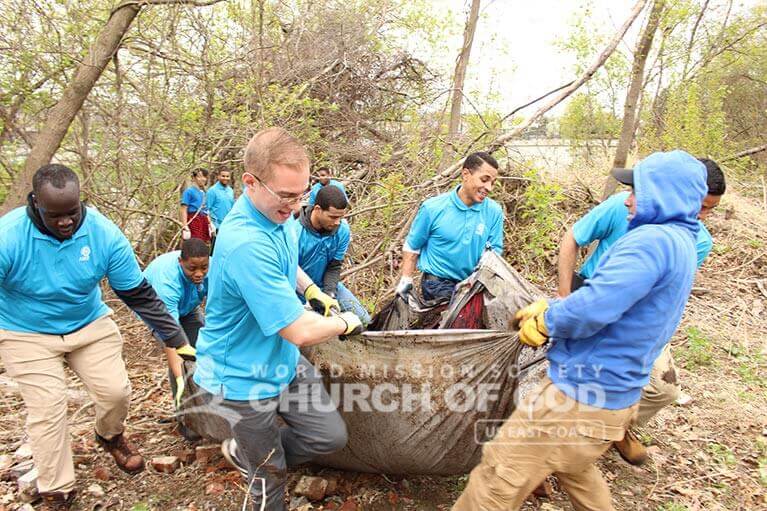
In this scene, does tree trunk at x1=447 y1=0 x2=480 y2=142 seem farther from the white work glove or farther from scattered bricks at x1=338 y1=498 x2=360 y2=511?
scattered bricks at x1=338 y1=498 x2=360 y2=511

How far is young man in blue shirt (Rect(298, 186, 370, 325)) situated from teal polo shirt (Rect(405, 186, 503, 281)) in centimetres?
55

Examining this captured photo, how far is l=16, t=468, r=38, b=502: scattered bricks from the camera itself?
93.4 inches

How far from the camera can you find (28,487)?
238 centimetres

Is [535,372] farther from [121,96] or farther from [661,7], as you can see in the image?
[661,7]

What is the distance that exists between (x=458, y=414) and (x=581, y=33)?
721cm

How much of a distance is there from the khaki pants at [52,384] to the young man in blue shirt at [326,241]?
1.28m

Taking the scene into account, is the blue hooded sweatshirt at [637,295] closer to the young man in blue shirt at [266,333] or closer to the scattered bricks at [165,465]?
the young man in blue shirt at [266,333]

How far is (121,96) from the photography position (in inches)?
177

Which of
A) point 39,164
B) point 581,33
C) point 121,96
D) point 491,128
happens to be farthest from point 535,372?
point 581,33

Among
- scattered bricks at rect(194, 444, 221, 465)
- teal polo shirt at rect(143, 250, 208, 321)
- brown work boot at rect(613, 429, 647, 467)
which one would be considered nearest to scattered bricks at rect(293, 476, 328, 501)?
scattered bricks at rect(194, 444, 221, 465)

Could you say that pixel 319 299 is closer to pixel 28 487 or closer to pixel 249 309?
pixel 249 309

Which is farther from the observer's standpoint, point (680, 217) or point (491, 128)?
point (491, 128)

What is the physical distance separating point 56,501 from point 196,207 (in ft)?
13.8

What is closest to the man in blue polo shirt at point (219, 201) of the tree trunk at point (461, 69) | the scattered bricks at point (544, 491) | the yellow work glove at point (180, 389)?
the tree trunk at point (461, 69)
